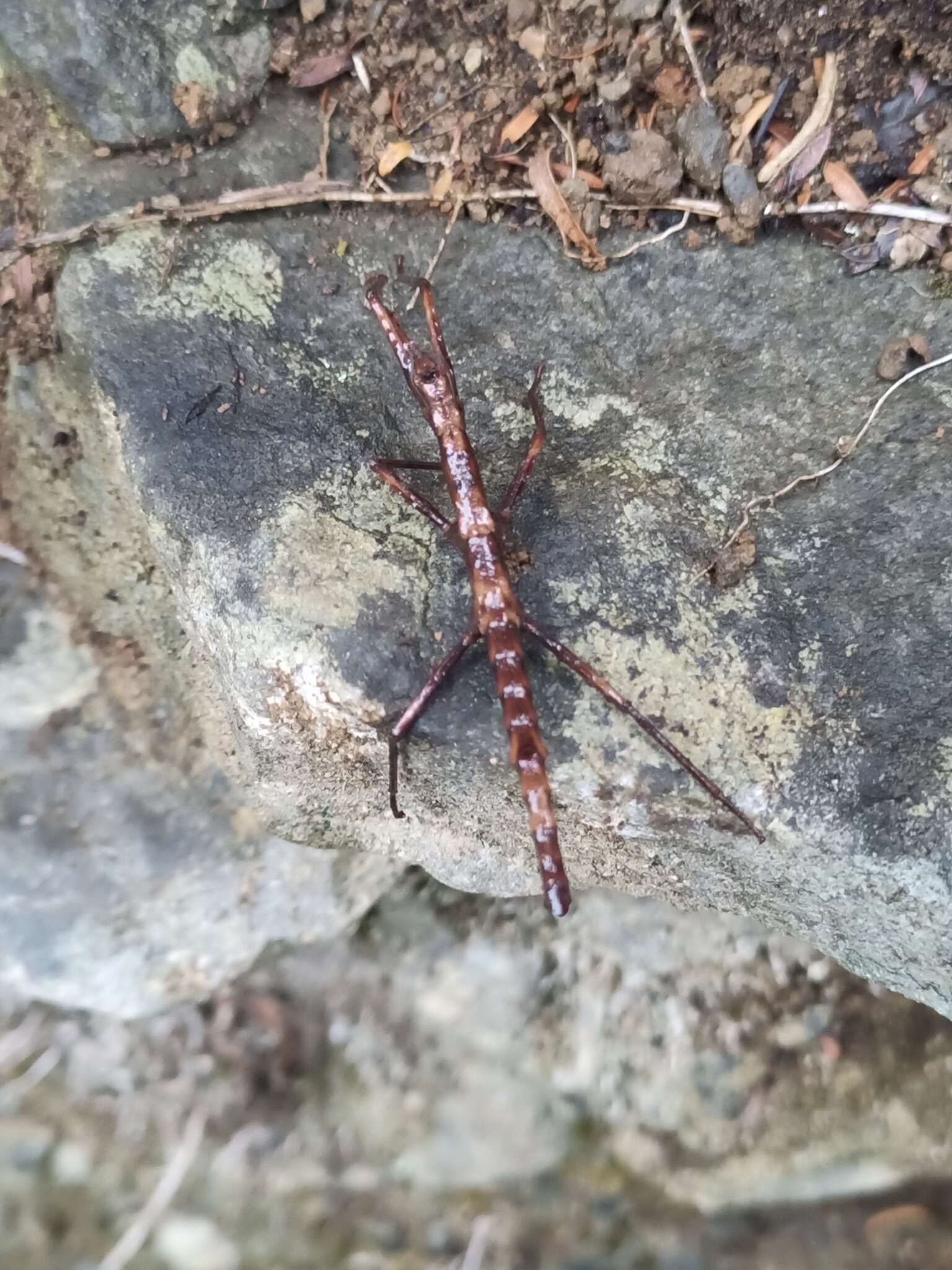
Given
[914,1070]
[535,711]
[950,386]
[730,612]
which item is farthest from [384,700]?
[914,1070]

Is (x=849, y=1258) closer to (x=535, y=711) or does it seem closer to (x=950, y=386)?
(x=535, y=711)

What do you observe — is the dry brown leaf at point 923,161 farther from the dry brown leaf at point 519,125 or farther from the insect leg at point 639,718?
the insect leg at point 639,718

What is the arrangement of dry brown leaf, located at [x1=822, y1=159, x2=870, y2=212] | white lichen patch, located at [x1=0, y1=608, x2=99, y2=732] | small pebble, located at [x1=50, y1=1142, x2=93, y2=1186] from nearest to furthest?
dry brown leaf, located at [x1=822, y1=159, x2=870, y2=212]
white lichen patch, located at [x1=0, y1=608, x2=99, y2=732]
small pebble, located at [x1=50, y1=1142, x2=93, y2=1186]

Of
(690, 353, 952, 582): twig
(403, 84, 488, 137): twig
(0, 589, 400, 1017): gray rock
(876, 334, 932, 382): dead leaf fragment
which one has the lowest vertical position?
(0, 589, 400, 1017): gray rock

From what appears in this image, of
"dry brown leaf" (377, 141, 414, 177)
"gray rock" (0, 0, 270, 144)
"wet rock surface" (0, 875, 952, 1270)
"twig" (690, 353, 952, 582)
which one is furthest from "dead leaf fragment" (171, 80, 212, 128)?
"wet rock surface" (0, 875, 952, 1270)

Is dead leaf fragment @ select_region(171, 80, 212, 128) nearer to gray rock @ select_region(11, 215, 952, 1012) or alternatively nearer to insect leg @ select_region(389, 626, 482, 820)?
gray rock @ select_region(11, 215, 952, 1012)

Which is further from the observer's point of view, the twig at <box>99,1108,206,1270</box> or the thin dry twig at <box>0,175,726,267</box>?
the twig at <box>99,1108,206,1270</box>
